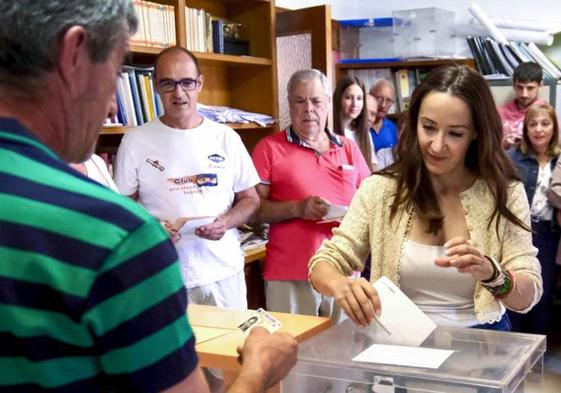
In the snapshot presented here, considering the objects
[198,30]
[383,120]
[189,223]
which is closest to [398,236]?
[189,223]

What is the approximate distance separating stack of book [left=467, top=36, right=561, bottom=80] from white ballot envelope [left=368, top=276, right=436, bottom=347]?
3.95 m

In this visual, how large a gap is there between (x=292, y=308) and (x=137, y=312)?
7.85 feet

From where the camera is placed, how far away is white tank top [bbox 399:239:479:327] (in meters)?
1.70

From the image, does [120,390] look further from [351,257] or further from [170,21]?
[170,21]

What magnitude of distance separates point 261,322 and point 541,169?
10.0 feet

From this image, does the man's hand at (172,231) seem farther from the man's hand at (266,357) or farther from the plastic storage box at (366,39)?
the plastic storage box at (366,39)

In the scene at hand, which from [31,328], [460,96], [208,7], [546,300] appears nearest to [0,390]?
[31,328]

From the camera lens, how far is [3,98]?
26.3 inches

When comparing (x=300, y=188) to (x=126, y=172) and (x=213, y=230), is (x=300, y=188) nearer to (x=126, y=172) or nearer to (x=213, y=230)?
(x=213, y=230)

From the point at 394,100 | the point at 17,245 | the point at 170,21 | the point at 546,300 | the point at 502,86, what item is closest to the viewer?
the point at 17,245

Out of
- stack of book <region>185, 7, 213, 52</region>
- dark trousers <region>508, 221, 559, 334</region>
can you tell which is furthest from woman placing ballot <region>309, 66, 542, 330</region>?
dark trousers <region>508, 221, 559, 334</region>

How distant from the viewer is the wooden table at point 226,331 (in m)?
1.40

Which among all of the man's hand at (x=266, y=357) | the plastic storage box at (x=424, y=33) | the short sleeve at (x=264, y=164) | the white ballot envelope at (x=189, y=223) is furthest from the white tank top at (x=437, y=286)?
the plastic storage box at (x=424, y=33)

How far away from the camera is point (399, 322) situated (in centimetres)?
145
